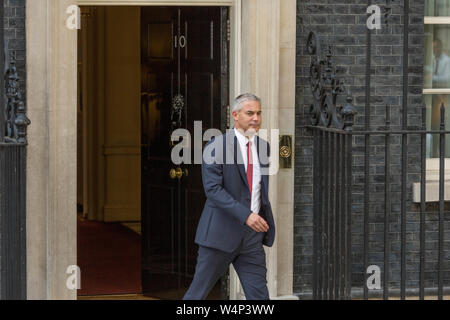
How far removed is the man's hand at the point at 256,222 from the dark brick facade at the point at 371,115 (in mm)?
1877

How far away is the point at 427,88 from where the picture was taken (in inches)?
339

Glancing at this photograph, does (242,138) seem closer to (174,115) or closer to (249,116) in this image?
(249,116)

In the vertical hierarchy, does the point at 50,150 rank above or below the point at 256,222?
above

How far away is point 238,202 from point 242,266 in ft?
1.58

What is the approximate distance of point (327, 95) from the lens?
6.89m

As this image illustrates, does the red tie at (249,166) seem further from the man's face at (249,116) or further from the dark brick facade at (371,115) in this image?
the dark brick facade at (371,115)

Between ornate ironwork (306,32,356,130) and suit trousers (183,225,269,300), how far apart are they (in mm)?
939

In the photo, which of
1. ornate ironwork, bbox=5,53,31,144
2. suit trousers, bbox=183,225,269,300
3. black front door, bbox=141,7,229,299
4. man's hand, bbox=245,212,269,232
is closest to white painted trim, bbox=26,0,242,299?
ornate ironwork, bbox=5,53,31,144

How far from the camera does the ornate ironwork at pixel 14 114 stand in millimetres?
6754

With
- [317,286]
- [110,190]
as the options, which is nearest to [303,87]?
[317,286]

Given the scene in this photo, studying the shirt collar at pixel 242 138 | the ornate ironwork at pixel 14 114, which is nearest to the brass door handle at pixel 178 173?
the ornate ironwork at pixel 14 114

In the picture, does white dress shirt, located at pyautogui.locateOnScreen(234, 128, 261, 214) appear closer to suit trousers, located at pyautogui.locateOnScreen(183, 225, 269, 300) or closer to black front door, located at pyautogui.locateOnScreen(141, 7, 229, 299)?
suit trousers, located at pyautogui.locateOnScreen(183, 225, 269, 300)

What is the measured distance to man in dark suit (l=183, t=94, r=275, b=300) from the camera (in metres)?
6.46

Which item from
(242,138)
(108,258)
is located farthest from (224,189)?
(108,258)
